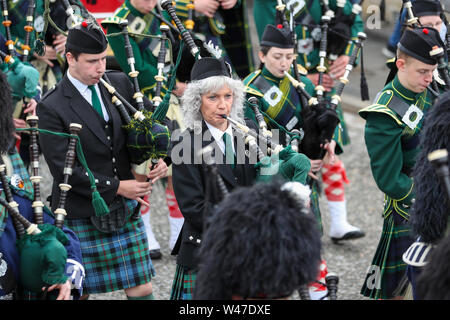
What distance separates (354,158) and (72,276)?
4.83 metres

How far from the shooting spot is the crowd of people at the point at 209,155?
280 cm

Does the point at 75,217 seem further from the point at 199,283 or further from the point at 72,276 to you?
the point at 199,283

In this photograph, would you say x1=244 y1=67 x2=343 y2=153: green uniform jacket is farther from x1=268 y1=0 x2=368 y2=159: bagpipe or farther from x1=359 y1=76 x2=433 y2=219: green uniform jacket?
x1=359 y1=76 x2=433 y2=219: green uniform jacket

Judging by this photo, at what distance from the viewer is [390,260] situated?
4426 mm

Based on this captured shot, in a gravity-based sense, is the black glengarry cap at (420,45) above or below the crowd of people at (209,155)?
above

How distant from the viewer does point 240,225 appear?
273 cm

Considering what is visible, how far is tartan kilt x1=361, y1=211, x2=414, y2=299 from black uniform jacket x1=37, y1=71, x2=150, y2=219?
4.87 ft

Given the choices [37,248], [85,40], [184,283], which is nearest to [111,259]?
[184,283]

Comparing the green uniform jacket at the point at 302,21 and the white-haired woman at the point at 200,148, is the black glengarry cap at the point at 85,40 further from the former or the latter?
the green uniform jacket at the point at 302,21

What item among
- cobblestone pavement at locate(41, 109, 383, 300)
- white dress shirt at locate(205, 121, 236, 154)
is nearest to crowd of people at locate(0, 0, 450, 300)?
white dress shirt at locate(205, 121, 236, 154)

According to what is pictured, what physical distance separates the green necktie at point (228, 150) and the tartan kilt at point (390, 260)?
3.73 ft

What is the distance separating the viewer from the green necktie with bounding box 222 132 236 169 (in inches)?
146

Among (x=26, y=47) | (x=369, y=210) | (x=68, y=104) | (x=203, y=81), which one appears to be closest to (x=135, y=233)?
(x=68, y=104)

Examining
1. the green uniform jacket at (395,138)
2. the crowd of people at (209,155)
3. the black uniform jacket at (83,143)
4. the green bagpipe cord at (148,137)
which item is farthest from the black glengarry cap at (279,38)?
the black uniform jacket at (83,143)
